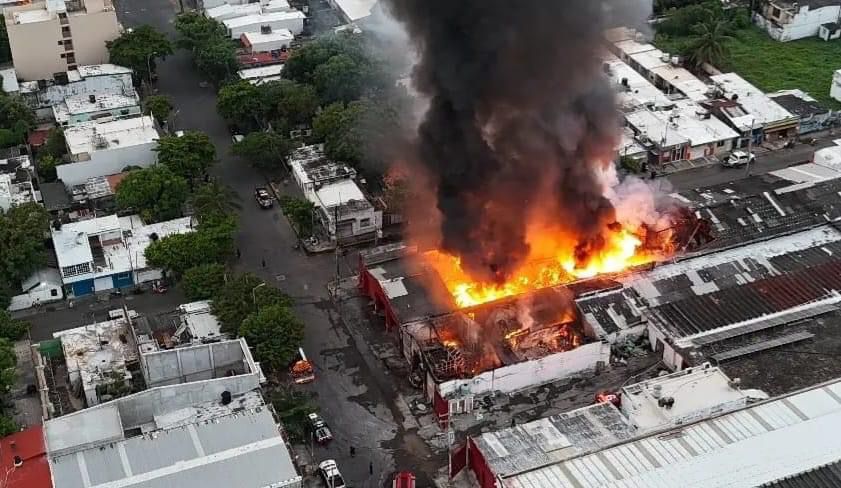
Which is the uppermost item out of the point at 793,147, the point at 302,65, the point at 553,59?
the point at 553,59

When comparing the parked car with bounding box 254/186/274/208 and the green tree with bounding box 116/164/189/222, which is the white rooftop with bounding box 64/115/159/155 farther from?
the parked car with bounding box 254/186/274/208

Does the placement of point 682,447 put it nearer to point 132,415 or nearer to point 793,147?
point 132,415

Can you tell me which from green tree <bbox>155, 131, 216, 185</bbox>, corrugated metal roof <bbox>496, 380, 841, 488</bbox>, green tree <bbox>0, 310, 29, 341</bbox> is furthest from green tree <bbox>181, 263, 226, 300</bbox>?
corrugated metal roof <bbox>496, 380, 841, 488</bbox>

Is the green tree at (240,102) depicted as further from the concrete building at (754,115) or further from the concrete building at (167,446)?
the concrete building at (754,115)

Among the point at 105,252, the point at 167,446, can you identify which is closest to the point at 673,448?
the point at 167,446

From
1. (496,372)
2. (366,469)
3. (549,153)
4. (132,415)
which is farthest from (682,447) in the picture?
(132,415)

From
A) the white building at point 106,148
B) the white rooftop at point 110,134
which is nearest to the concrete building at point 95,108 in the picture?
the white rooftop at point 110,134
